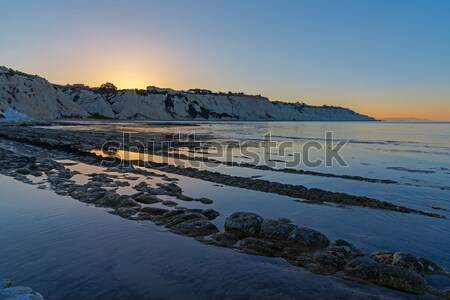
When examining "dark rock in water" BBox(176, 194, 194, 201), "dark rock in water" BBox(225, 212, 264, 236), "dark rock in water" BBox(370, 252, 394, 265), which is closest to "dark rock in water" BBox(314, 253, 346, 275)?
"dark rock in water" BBox(370, 252, 394, 265)

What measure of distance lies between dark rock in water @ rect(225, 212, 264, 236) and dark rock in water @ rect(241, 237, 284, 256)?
21.3 inches

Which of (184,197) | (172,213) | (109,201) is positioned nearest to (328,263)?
(172,213)

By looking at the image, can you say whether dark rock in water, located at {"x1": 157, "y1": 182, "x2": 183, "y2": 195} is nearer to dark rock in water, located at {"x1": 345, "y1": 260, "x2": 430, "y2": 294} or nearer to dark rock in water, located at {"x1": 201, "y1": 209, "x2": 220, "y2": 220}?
dark rock in water, located at {"x1": 201, "y1": 209, "x2": 220, "y2": 220}

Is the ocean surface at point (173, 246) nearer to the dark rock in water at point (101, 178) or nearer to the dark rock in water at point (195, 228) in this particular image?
the dark rock in water at point (195, 228)

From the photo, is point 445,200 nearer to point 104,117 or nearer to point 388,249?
point 388,249

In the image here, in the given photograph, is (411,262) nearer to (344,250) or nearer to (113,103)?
(344,250)

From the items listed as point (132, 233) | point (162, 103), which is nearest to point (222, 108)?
point (162, 103)

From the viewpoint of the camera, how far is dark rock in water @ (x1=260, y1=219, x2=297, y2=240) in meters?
7.95

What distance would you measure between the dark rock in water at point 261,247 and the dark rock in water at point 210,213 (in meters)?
1.94

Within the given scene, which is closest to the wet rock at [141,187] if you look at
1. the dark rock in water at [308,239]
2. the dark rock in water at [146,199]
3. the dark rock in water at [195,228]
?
the dark rock in water at [146,199]

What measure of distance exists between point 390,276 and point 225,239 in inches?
135

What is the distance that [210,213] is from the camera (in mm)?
9633

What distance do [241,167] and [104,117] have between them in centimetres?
10393

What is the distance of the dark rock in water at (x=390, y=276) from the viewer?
5.75 meters
